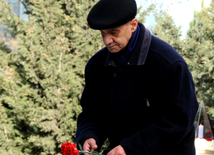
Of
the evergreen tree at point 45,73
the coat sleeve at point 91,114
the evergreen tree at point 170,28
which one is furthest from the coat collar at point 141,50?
the evergreen tree at point 170,28

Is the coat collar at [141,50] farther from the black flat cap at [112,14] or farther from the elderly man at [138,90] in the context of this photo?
the black flat cap at [112,14]

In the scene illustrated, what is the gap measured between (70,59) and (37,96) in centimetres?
136

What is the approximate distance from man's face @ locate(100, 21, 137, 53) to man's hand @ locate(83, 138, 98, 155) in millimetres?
579

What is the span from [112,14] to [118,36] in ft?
0.41

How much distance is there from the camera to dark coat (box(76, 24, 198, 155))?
1346 mm

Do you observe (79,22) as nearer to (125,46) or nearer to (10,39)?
(10,39)

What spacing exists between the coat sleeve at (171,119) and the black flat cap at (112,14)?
362mm

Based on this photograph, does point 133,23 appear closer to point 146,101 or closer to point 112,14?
point 112,14

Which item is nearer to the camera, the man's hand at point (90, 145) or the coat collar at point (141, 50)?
the coat collar at point (141, 50)

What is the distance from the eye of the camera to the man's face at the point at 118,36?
140 centimetres

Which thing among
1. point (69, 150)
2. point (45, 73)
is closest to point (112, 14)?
point (69, 150)

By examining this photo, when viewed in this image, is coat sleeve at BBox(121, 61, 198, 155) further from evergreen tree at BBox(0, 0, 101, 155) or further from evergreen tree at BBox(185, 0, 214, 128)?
evergreen tree at BBox(185, 0, 214, 128)

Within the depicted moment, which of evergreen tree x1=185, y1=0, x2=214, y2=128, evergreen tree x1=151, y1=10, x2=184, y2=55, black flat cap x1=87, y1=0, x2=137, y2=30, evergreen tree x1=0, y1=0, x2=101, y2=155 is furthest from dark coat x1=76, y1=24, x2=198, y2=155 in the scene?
evergreen tree x1=151, y1=10, x2=184, y2=55

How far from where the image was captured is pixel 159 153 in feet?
4.47
